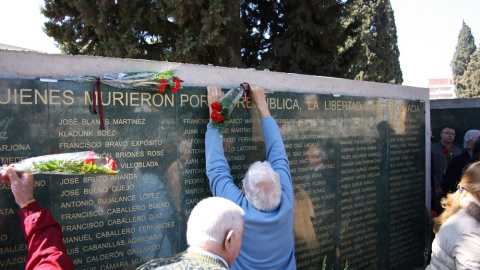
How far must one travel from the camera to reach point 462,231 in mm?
2215

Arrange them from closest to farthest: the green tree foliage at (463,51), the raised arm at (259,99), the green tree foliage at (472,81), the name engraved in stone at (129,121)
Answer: the name engraved in stone at (129,121), the raised arm at (259,99), the green tree foliage at (472,81), the green tree foliage at (463,51)

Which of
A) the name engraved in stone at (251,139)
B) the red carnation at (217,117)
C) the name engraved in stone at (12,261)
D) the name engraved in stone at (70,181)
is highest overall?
the red carnation at (217,117)

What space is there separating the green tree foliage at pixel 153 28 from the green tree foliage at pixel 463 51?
32095mm

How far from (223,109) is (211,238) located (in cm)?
158

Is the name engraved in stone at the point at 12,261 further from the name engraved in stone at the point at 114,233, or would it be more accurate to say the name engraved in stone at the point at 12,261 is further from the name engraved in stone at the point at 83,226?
the name engraved in stone at the point at 114,233

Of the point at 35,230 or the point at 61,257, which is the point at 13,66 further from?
the point at 61,257

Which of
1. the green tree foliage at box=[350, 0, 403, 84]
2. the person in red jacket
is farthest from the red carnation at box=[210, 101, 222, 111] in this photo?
the green tree foliage at box=[350, 0, 403, 84]

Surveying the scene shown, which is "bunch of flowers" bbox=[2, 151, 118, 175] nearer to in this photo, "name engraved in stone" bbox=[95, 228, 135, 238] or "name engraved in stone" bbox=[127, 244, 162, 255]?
"name engraved in stone" bbox=[95, 228, 135, 238]

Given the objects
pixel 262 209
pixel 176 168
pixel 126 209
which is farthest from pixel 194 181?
pixel 262 209

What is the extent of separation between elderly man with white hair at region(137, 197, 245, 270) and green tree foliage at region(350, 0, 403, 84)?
17449 mm

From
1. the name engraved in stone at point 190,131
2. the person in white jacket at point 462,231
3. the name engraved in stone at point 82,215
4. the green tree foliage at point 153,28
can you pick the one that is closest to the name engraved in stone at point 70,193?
the name engraved in stone at point 82,215

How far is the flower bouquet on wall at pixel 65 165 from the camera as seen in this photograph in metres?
2.02

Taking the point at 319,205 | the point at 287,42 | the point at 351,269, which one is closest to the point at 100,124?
the point at 319,205

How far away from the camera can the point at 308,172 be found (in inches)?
148
